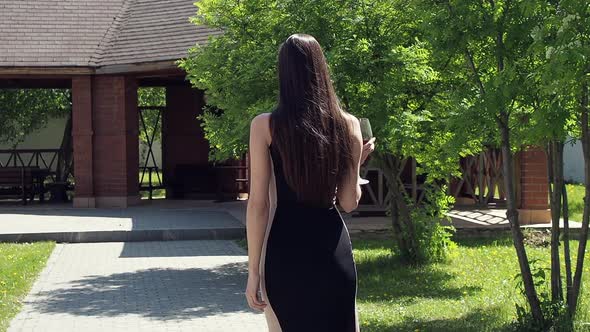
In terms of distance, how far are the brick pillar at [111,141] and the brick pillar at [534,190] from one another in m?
8.60

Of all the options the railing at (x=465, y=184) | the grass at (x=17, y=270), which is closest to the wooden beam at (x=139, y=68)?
the railing at (x=465, y=184)

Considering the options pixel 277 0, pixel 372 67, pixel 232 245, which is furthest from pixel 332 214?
pixel 232 245

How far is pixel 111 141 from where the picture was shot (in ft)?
63.6

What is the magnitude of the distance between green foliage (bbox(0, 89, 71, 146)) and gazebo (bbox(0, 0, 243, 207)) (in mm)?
6322

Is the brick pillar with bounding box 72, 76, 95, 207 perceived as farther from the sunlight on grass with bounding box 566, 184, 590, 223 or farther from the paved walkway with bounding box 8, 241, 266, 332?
the sunlight on grass with bounding box 566, 184, 590, 223

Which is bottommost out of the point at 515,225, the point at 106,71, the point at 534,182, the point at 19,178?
the point at 515,225

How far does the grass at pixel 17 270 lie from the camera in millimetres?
9052

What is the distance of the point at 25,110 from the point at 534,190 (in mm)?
17247

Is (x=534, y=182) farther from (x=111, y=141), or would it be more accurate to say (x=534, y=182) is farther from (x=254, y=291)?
(x=254, y=291)

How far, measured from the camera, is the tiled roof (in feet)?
62.7

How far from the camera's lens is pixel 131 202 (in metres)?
A: 19.8

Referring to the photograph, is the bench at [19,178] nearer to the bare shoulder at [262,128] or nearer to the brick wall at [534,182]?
the brick wall at [534,182]

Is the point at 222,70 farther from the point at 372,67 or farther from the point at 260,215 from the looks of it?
the point at 260,215

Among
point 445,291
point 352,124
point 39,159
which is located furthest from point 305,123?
point 39,159
